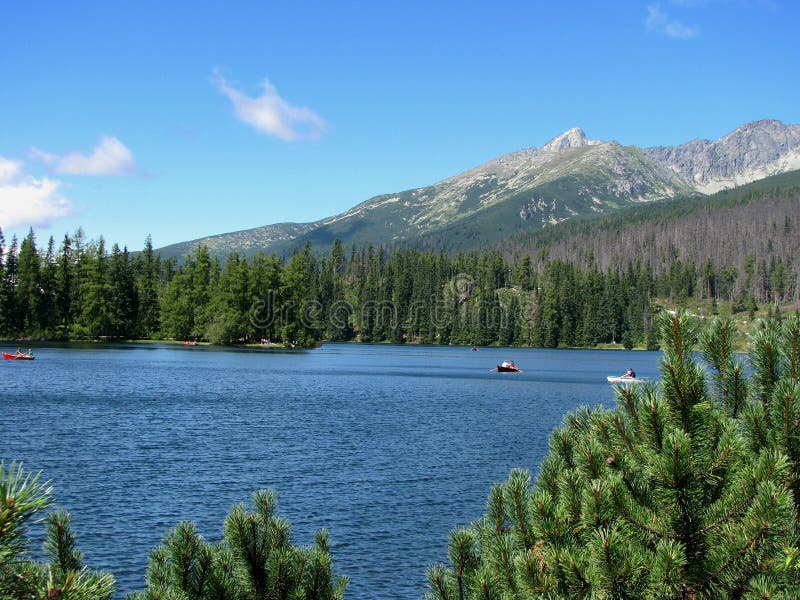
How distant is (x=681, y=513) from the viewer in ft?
18.0

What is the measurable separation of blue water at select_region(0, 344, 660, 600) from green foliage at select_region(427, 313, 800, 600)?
14.3 metres

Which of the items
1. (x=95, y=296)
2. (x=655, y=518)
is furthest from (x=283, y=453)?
(x=95, y=296)

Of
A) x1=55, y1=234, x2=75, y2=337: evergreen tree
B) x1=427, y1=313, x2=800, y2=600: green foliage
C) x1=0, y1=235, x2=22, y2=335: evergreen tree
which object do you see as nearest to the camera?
x1=427, y1=313, x2=800, y2=600: green foliage

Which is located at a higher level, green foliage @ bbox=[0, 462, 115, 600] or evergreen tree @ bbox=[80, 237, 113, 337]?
evergreen tree @ bbox=[80, 237, 113, 337]

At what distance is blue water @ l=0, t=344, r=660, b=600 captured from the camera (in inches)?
912

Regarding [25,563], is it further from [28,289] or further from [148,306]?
[148,306]

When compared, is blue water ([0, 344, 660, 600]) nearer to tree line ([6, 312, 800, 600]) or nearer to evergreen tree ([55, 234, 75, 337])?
tree line ([6, 312, 800, 600])

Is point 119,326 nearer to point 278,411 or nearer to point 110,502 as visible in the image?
point 278,411

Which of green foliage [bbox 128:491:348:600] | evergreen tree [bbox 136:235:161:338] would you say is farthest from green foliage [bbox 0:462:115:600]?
evergreen tree [bbox 136:235:161:338]

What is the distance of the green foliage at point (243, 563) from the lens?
6.58 meters

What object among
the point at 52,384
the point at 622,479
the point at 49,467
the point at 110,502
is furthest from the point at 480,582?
the point at 52,384

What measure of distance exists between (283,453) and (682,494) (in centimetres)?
3342

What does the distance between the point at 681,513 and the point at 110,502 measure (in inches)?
992

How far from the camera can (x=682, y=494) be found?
534cm
